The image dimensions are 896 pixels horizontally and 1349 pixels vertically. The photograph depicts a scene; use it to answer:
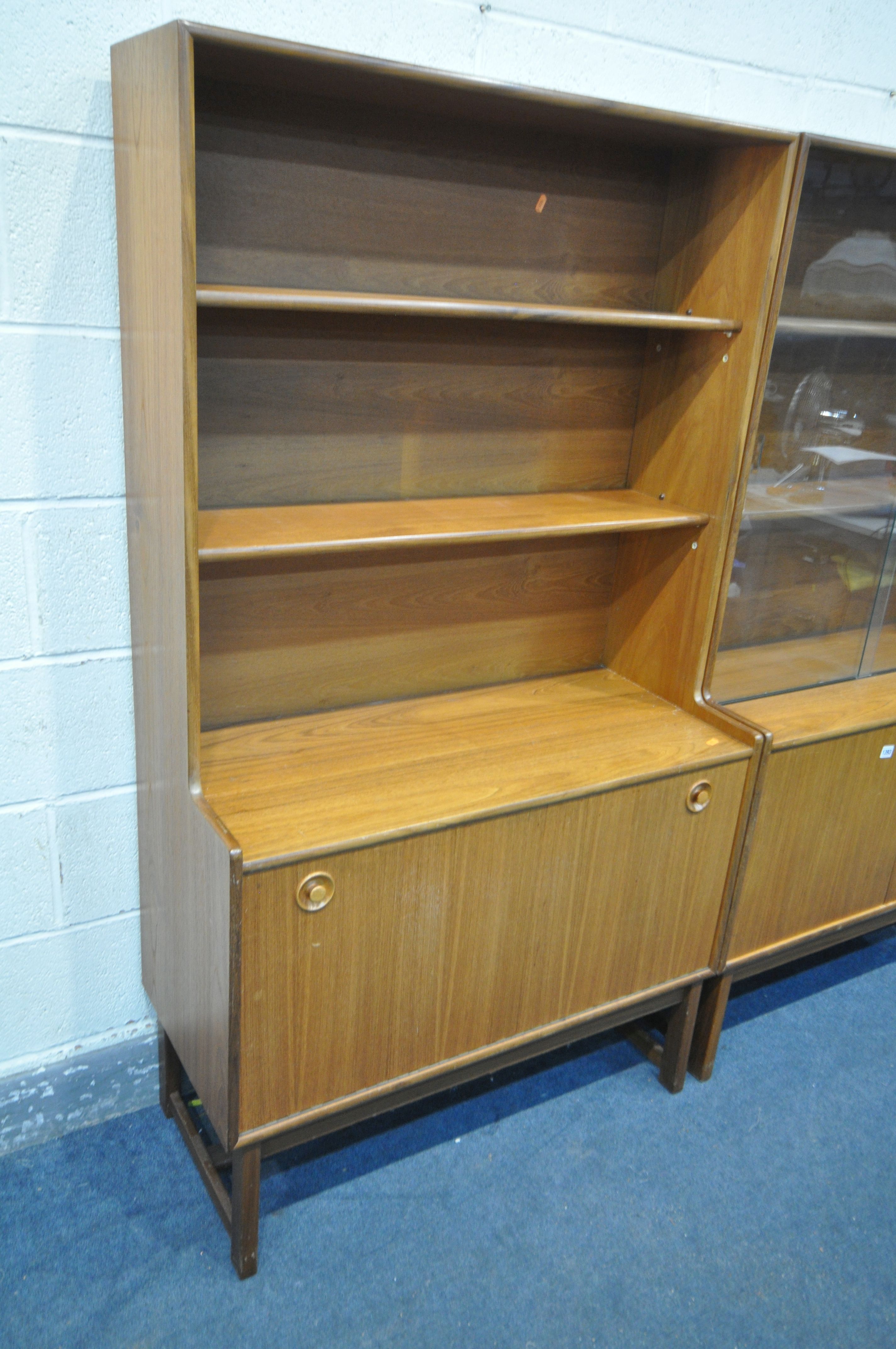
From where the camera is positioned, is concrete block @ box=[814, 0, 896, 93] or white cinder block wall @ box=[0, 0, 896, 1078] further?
concrete block @ box=[814, 0, 896, 93]

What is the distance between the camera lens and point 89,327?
59.8 inches

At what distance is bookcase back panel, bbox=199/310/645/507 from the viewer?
160 cm

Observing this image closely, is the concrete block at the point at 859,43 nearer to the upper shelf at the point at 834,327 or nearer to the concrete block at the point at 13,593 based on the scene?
the upper shelf at the point at 834,327

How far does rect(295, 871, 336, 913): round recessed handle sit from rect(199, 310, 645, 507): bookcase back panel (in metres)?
0.62

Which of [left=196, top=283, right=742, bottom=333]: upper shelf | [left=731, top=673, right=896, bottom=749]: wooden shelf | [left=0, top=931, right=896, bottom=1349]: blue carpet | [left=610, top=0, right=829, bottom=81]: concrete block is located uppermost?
[left=610, top=0, right=829, bottom=81]: concrete block

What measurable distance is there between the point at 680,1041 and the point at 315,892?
972 mm

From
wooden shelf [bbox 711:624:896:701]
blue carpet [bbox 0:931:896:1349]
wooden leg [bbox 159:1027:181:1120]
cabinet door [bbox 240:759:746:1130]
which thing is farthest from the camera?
wooden shelf [bbox 711:624:896:701]

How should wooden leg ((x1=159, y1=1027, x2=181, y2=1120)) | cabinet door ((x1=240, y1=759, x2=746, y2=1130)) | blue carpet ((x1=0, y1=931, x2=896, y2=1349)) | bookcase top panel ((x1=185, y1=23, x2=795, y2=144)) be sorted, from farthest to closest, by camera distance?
1. wooden leg ((x1=159, y1=1027, x2=181, y2=1120))
2. blue carpet ((x1=0, y1=931, x2=896, y2=1349))
3. cabinet door ((x1=240, y1=759, x2=746, y2=1130))
4. bookcase top panel ((x1=185, y1=23, x2=795, y2=144))

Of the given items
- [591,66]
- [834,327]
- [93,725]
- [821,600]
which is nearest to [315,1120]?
[93,725]

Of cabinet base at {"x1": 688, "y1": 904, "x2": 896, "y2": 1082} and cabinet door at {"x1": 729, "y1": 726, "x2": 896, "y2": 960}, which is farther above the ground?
cabinet door at {"x1": 729, "y1": 726, "x2": 896, "y2": 960}

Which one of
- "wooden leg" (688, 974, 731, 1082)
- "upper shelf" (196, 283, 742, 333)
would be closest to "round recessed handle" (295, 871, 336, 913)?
"upper shelf" (196, 283, 742, 333)

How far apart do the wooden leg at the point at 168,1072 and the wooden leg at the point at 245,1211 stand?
1.08 ft

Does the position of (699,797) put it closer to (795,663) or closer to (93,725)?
(795,663)

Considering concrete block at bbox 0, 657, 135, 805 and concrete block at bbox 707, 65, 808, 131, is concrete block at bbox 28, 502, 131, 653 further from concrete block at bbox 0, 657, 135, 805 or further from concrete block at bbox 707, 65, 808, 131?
concrete block at bbox 707, 65, 808, 131
